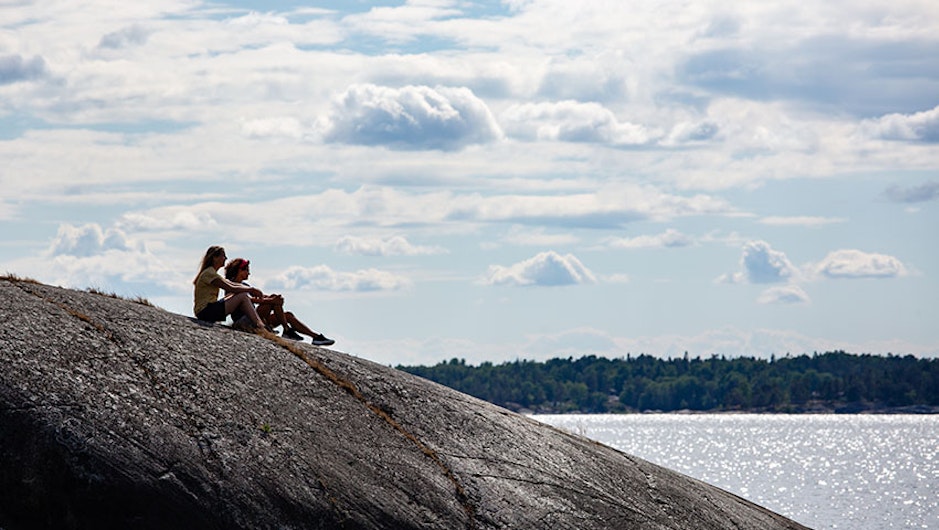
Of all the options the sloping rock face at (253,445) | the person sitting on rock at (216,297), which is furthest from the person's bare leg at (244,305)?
the sloping rock face at (253,445)

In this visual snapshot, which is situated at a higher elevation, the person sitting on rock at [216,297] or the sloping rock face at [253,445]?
the person sitting on rock at [216,297]

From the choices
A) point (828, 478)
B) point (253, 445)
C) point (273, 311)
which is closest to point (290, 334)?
point (273, 311)

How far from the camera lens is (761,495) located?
3910 inches

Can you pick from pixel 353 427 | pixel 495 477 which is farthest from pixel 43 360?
pixel 495 477

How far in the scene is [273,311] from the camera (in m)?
20.0

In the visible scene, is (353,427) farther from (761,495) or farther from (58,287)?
(761,495)

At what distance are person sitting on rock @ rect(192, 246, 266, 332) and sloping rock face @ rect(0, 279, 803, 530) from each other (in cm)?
47

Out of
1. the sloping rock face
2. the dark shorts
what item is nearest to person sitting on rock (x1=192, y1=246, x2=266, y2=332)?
the dark shorts

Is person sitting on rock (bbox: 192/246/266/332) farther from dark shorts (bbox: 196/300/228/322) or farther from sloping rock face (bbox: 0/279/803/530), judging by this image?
sloping rock face (bbox: 0/279/803/530)

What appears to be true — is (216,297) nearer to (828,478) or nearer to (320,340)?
(320,340)

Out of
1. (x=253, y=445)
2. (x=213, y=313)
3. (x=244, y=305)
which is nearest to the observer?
(x=253, y=445)

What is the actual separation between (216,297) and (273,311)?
1.06m

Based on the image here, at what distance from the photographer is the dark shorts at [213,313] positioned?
747 inches

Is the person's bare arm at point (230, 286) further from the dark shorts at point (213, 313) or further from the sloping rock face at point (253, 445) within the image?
the sloping rock face at point (253, 445)
